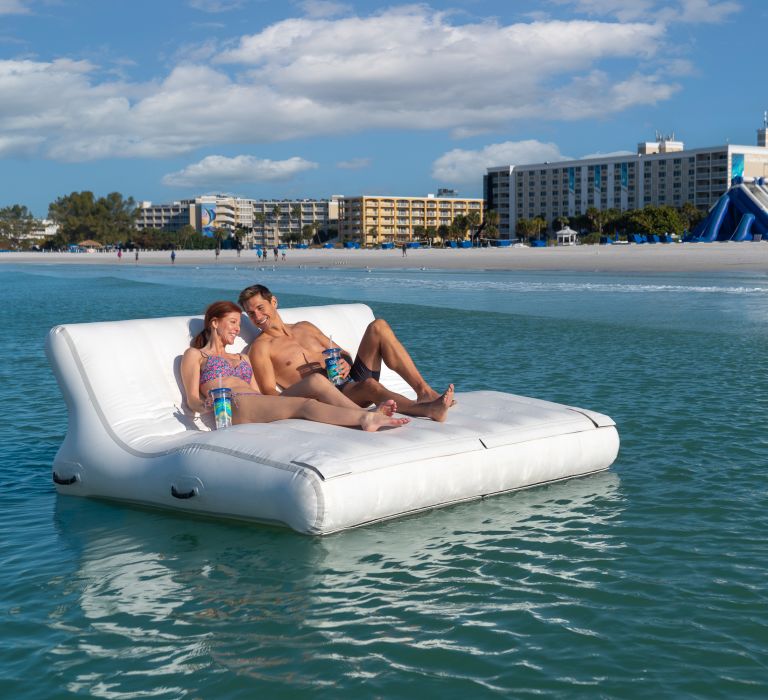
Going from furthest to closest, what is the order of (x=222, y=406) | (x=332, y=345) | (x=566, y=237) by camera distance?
1. (x=566, y=237)
2. (x=332, y=345)
3. (x=222, y=406)

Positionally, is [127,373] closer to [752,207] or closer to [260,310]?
[260,310]

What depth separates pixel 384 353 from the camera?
6039 millimetres

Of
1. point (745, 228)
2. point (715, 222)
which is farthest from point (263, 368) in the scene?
point (715, 222)

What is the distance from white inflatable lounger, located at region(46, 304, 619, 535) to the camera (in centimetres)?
477

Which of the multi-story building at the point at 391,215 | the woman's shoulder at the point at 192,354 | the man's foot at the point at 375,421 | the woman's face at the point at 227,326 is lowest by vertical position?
the man's foot at the point at 375,421

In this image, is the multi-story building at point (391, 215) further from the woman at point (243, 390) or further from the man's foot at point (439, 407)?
the man's foot at point (439, 407)

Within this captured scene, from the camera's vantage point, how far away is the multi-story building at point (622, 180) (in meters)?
135

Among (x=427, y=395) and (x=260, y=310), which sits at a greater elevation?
(x=260, y=310)

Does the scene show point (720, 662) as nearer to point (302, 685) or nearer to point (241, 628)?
point (302, 685)

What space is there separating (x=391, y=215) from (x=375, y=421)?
6819 inches

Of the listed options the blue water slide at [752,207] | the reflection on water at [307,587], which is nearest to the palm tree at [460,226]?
the blue water slide at [752,207]

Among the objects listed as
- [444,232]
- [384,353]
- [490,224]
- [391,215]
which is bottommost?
[384,353]

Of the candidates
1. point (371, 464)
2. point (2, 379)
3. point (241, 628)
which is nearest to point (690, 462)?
point (371, 464)

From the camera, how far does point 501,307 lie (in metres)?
22.5
